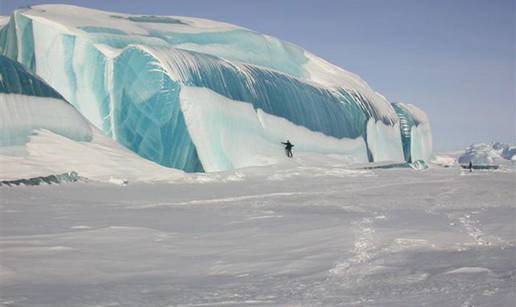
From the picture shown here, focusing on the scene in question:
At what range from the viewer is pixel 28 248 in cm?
739

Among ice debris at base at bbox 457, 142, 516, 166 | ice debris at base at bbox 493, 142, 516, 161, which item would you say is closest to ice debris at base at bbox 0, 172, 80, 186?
ice debris at base at bbox 457, 142, 516, 166

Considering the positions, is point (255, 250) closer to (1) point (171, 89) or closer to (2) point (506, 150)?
(1) point (171, 89)

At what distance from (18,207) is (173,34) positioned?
80.1 feet

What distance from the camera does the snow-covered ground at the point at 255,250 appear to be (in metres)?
5.27

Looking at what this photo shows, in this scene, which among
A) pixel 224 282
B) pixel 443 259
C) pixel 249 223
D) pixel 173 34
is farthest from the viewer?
pixel 173 34

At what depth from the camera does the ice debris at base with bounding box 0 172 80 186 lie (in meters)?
16.7

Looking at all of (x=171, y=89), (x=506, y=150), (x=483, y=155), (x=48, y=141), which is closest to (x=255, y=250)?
(x=48, y=141)

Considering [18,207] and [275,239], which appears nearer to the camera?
[275,239]

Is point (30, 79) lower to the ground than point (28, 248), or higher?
higher

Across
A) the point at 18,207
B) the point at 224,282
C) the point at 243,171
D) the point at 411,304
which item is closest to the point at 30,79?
the point at 243,171

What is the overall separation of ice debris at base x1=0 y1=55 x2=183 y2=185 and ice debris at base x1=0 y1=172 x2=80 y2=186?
48 millimetres

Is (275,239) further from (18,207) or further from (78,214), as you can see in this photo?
(18,207)

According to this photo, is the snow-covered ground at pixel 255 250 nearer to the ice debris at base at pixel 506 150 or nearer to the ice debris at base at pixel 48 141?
the ice debris at base at pixel 48 141

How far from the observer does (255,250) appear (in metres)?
7.60
